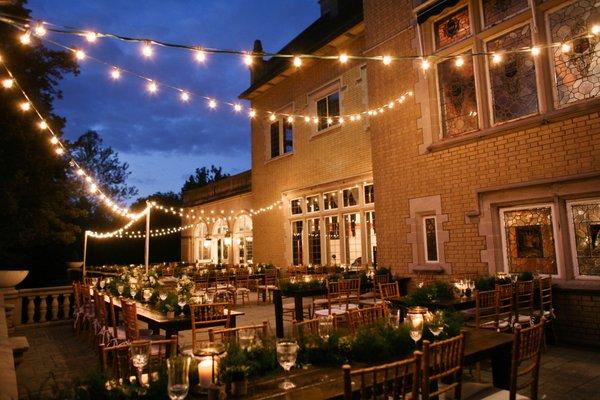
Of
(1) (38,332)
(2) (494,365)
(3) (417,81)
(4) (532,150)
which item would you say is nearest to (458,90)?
(3) (417,81)

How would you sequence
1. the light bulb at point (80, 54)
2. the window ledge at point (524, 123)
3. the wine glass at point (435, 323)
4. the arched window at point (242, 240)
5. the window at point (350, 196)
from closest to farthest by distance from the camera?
the wine glass at point (435, 323)
the light bulb at point (80, 54)
the window ledge at point (524, 123)
the window at point (350, 196)
the arched window at point (242, 240)

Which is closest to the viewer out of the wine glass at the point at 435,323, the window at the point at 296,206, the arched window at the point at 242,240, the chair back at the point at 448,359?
the chair back at the point at 448,359

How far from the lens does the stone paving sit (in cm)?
415

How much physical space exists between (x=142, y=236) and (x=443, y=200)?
64.4ft

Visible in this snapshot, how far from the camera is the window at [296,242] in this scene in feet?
43.1

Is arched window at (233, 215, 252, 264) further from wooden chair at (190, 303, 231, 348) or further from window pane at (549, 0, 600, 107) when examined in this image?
window pane at (549, 0, 600, 107)

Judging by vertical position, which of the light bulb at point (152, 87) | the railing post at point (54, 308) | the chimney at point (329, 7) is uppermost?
the chimney at point (329, 7)

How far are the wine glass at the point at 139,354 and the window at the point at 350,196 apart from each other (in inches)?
358

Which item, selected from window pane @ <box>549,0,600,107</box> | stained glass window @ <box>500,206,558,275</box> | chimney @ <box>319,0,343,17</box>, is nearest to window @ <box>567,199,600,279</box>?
stained glass window @ <box>500,206,558,275</box>

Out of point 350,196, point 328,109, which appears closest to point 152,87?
point 350,196

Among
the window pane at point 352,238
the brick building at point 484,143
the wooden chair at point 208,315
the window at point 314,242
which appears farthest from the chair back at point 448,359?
the window at point 314,242

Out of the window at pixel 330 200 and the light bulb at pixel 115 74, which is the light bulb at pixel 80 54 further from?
the window at pixel 330 200

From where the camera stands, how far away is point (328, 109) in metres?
12.2

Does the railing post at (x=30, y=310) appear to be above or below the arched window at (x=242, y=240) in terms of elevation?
below
